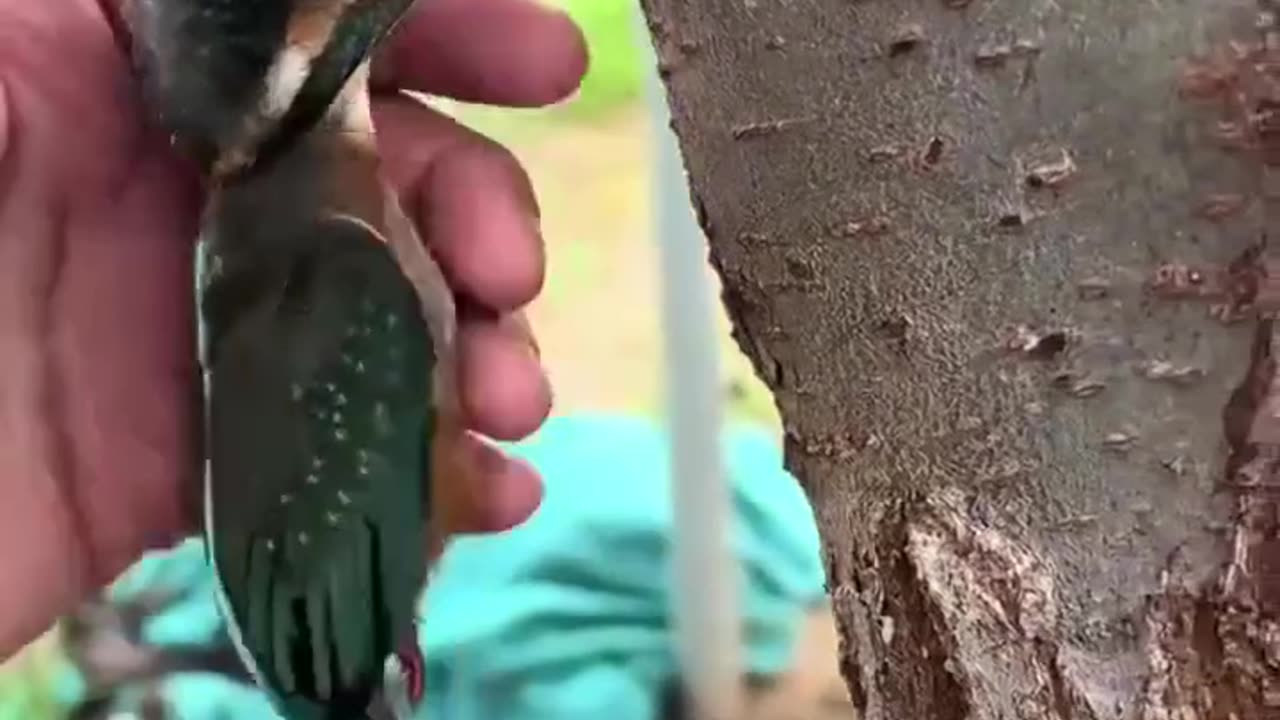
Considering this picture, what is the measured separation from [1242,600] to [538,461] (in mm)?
532

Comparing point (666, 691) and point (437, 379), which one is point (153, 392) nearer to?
point (437, 379)

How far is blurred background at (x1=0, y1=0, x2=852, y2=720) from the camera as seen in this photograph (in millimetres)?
860

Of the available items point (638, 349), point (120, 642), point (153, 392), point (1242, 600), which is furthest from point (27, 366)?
point (638, 349)

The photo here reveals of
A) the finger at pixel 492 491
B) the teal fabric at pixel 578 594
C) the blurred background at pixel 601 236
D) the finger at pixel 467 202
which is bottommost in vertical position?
the teal fabric at pixel 578 594

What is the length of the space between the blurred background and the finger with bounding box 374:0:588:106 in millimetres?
387

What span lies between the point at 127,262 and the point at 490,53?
9 centimetres

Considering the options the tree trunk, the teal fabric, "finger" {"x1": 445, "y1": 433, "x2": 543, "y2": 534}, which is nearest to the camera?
the tree trunk

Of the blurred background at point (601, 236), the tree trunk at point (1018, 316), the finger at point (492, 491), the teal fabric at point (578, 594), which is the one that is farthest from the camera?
the blurred background at point (601, 236)

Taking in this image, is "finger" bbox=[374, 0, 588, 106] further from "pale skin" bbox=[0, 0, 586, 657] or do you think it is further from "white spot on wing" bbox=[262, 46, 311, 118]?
"white spot on wing" bbox=[262, 46, 311, 118]

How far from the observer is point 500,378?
A: 14.8 inches

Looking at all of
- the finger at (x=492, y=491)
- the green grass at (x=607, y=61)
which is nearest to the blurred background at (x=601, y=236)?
the green grass at (x=607, y=61)

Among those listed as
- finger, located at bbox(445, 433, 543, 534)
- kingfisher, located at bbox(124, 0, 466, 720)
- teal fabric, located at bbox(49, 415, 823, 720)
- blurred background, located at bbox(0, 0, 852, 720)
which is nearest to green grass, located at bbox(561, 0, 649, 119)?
blurred background, located at bbox(0, 0, 852, 720)

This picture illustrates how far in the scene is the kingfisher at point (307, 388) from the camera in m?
0.28

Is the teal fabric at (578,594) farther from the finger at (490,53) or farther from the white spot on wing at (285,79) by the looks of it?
the white spot on wing at (285,79)
